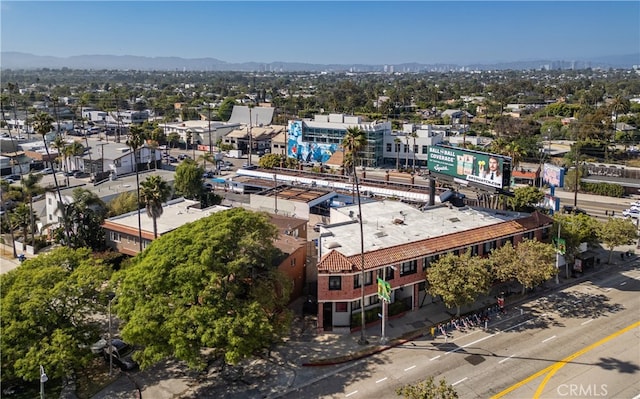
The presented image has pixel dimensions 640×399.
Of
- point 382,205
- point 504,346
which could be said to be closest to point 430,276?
point 504,346

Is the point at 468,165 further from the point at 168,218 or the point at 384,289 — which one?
the point at 168,218

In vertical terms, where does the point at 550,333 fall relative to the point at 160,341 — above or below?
below

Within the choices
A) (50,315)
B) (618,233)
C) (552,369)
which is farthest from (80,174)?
(552,369)

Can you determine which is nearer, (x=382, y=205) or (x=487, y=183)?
(x=487, y=183)

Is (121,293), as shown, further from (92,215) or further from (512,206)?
(512,206)

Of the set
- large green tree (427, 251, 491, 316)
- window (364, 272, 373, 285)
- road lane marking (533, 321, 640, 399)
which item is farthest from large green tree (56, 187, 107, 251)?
road lane marking (533, 321, 640, 399)

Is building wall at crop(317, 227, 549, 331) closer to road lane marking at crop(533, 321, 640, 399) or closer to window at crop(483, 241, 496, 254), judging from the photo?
window at crop(483, 241, 496, 254)

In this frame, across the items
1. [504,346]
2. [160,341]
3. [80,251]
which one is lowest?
[504,346]
